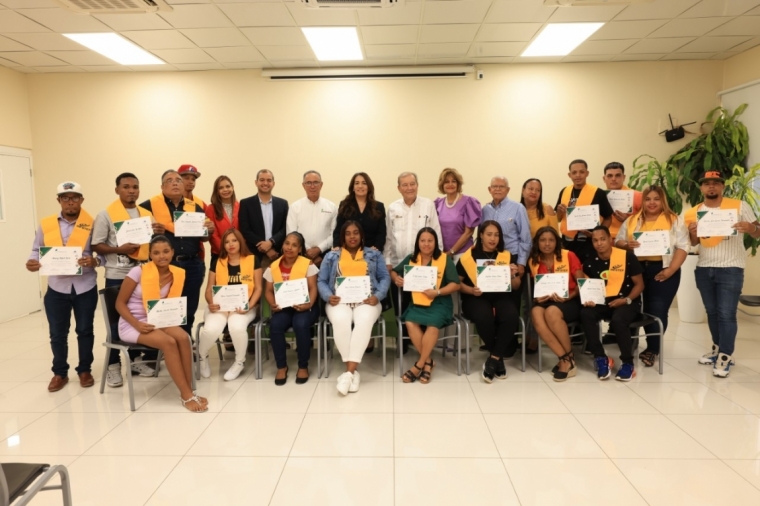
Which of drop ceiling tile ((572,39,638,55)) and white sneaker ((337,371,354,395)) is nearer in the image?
white sneaker ((337,371,354,395))

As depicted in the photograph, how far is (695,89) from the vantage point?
6309 mm

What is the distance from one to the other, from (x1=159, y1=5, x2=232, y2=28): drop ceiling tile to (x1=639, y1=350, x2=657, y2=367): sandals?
16.6 feet

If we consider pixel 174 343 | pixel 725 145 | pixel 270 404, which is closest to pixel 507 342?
pixel 270 404

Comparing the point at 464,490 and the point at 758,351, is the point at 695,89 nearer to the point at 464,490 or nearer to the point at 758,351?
the point at 758,351

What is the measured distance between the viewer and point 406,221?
433 cm

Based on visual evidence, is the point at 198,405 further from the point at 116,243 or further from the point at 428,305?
the point at 428,305

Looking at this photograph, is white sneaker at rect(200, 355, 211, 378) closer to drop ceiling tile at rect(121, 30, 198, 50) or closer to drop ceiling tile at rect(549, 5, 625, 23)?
drop ceiling tile at rect(121, 30, 198, 50)

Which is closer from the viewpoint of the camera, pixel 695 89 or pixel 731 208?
pixel 731 208

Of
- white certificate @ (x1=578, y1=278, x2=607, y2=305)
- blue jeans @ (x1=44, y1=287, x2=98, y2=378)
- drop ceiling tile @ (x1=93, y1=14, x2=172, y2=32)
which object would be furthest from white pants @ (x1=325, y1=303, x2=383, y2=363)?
drop ceiling tile @ (x1=93, y1=14, x2=172, y2=32)

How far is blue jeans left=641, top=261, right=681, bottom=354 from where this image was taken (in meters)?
3.95

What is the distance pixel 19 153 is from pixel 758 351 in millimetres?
9026

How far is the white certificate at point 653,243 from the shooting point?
3838 millimetres

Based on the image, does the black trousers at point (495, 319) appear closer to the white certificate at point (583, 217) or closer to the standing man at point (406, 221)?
the standing man at point (406, 221)

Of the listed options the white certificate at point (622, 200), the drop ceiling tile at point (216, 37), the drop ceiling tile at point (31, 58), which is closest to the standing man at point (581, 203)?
the white certificate at point (622, 200)
